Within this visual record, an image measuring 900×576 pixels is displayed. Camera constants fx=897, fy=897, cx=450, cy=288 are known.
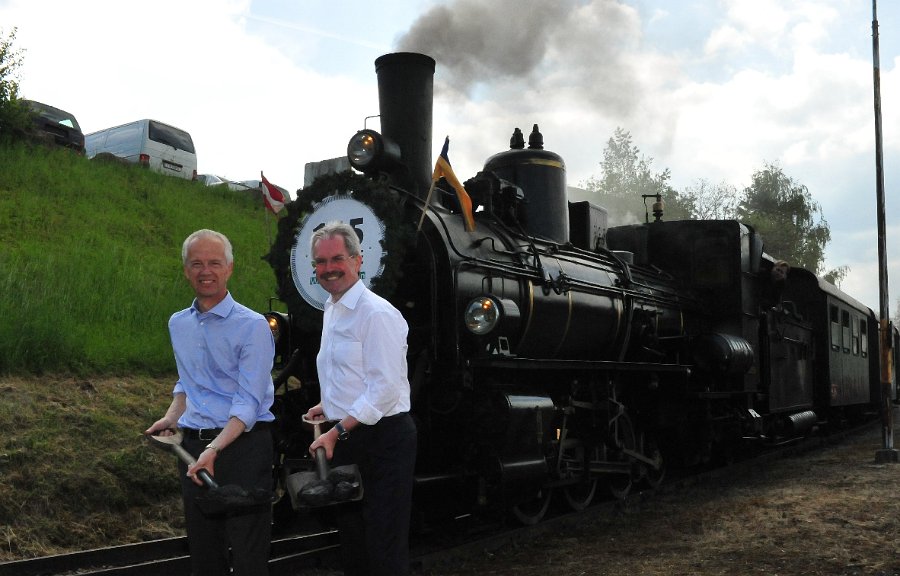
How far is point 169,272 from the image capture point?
14.2 meters

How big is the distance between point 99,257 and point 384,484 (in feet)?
36.8

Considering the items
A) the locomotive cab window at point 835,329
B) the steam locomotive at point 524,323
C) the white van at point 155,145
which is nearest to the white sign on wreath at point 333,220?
the steam locomotive at point 524,323

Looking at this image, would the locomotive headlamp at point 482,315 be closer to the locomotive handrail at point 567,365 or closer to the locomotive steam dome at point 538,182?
the locomotive handrail at point 567,365

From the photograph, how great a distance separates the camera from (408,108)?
6.51 meters

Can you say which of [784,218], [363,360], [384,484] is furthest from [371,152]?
[784,218]

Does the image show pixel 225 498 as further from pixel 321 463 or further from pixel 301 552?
pixel 301 552

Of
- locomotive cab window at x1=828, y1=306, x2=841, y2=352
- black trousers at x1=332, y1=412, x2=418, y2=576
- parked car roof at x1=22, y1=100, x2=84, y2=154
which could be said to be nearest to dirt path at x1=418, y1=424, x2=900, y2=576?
black trousers at x1=332, y1=412, x2=418, y2=576

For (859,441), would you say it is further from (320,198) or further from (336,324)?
(336,324)

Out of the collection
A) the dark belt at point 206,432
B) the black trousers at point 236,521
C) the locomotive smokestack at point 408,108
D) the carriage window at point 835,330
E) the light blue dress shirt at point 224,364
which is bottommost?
the black trousers at point 236,521

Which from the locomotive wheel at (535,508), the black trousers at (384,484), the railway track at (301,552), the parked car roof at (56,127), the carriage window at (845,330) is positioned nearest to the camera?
the black trousers at (384,484)

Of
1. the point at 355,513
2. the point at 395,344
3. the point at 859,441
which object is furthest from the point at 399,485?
the point at 859,441

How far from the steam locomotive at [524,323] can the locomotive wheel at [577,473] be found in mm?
21

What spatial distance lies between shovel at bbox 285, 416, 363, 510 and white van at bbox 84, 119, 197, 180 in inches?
791

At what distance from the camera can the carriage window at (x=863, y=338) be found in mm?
16375
